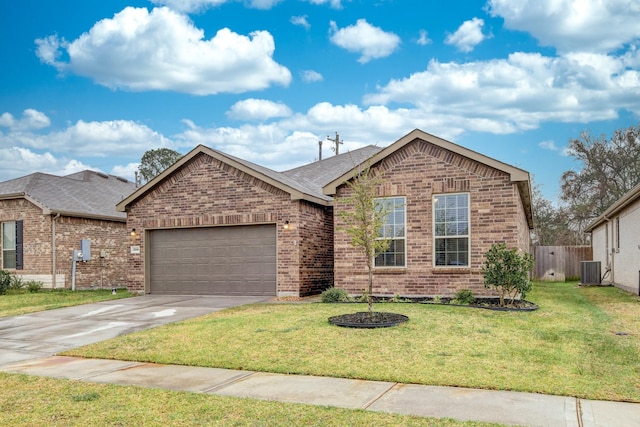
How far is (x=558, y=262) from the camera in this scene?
84.5 feet

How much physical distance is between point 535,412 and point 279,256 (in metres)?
11.2

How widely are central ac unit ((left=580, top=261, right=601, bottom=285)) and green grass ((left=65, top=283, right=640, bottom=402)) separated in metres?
10.2

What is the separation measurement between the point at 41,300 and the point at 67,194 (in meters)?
7.35

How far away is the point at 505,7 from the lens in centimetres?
1784

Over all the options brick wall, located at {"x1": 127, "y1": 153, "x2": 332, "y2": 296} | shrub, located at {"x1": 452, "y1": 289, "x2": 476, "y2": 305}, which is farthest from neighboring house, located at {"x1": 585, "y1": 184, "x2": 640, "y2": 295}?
brick wall, located at {"x1": 127, "y1": 153, "x2": 332, "y2": 296}

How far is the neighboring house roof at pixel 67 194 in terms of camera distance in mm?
20797

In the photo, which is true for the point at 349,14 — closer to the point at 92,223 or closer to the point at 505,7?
the point at 505,7

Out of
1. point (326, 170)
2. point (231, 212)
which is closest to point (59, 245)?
point (231, 212)

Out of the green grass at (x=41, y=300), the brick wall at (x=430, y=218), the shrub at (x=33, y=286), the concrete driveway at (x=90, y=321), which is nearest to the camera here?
the concrete driveway at (x=90, y=321)

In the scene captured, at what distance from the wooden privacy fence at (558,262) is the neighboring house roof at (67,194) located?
19.5m

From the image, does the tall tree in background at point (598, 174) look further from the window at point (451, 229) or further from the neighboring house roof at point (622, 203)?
the window at point (451, 229)

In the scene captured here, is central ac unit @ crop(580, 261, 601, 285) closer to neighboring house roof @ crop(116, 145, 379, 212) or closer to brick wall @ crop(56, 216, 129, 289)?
neighboring house roof @ crop(116, 145, 379, 212)

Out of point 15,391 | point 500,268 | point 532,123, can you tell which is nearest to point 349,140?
point 532,123

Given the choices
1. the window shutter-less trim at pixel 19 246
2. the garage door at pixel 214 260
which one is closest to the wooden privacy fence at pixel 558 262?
the garage door at pixel 214 260
